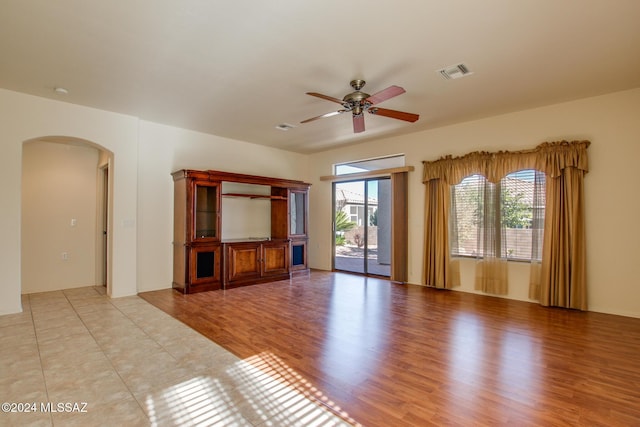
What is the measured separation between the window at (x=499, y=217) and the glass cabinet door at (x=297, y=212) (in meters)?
2.99

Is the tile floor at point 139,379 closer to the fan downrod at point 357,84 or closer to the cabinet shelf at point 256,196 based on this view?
the cabinet shelf at point 256,196

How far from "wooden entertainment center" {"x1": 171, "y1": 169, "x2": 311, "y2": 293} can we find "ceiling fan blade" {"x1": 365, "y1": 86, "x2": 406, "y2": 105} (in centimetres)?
→ 319

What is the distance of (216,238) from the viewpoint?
556 centimetres

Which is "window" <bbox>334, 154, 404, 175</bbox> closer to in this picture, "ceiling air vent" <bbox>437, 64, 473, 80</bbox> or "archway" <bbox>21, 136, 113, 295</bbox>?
"ceiling air vent" <bbox>437, 64, 473, 80</bbox>

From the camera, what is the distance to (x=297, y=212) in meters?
6.82

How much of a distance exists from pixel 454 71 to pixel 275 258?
4475mm

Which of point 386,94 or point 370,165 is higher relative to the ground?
point 386,94

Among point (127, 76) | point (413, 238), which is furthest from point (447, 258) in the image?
point (127, 76)

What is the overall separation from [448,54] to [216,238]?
442cm

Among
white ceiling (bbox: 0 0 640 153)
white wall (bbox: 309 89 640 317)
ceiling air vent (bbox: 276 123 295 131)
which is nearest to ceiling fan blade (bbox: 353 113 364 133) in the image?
white ceiling (bbox: 0 0 640 153)

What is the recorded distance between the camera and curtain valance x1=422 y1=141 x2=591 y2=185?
14.1 feet

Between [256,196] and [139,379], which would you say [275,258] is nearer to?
[256,196]

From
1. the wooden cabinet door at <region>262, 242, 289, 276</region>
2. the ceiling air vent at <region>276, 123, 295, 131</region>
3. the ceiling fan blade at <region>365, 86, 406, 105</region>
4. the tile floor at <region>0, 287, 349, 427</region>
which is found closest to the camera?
the tile floor at <region>0, 287, 349, 427</region>

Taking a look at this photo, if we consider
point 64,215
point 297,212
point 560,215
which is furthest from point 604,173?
point 64,215
